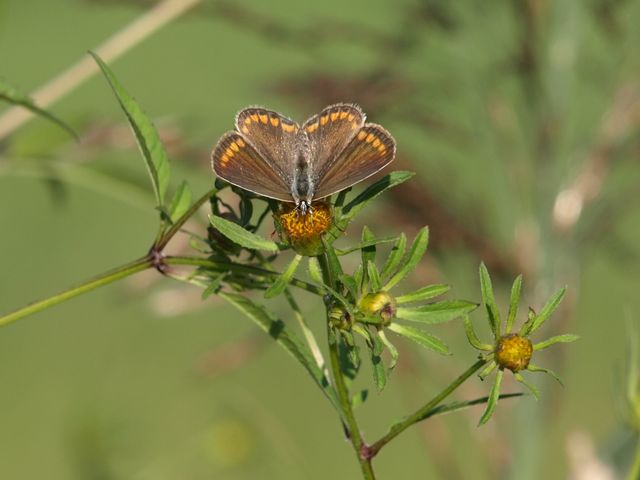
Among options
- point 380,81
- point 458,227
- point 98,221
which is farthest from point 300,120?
point 98,221

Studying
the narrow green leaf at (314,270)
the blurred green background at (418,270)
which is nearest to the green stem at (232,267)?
the narrow green leaf at (314,270)

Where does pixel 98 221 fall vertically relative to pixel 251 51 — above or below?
below

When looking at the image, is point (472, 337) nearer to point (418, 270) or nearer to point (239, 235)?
point (239, 235)

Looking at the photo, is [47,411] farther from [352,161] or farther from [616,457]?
[352,161]

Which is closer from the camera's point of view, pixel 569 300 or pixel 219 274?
pixel 219 274

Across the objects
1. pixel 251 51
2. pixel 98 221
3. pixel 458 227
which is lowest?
pixel 458 227

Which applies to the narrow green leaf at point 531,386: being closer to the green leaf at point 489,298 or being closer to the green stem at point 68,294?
the green leaf at point 489,298

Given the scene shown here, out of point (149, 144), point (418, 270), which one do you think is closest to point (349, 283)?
point (149, 144)
